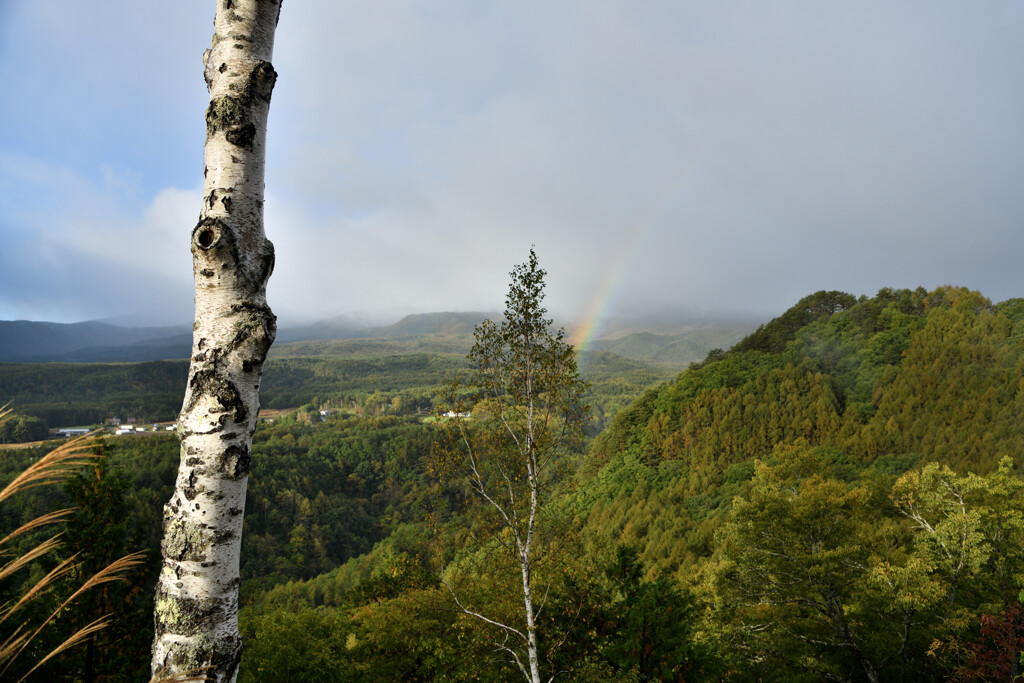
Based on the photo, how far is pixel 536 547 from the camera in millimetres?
8133

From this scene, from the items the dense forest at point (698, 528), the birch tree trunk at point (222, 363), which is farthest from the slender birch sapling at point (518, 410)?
the birch tree trunk at point (222, 363)

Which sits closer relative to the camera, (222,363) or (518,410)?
(222,363)

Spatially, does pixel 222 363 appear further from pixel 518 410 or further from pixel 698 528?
pixel 698 528

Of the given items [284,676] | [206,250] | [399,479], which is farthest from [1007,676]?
[399,479]

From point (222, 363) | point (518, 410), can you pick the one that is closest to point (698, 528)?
point (518, 410)

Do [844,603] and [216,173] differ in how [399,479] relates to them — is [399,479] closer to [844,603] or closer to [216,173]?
[844,603]

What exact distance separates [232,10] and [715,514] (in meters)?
50.1

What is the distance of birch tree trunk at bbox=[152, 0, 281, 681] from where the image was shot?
1734mm

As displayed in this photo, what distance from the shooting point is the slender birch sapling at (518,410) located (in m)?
7.26

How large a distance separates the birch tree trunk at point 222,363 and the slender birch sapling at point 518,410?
5.29m

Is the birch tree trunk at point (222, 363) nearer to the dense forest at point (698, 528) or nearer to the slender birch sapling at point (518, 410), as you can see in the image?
the dense forest at point (698, 528)

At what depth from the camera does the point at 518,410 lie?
7.67 metres

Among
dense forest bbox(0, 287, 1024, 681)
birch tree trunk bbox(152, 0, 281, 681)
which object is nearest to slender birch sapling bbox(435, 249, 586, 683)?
dense forest bbox(0, 287, 1024, 681)

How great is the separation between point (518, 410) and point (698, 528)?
38802 mm
